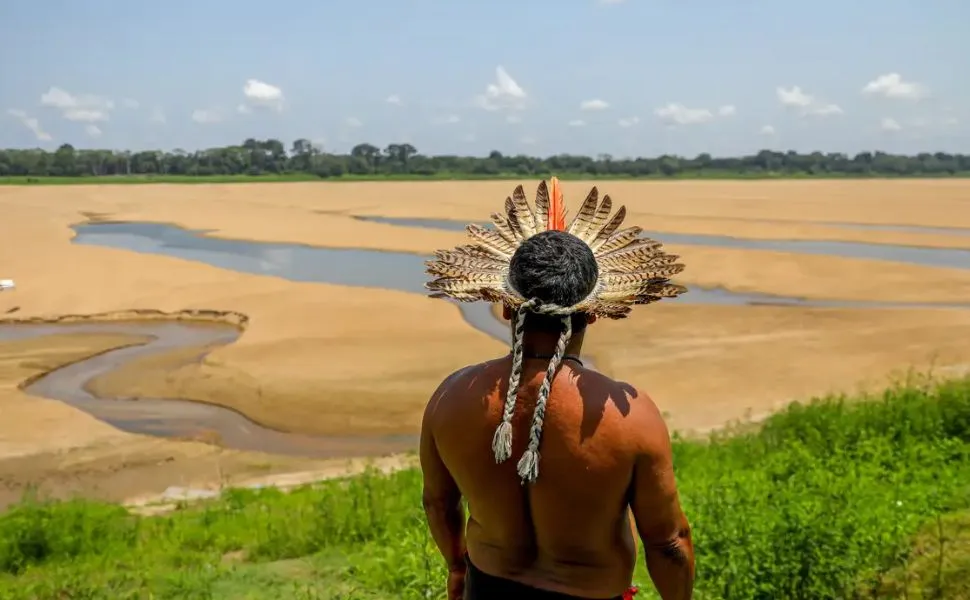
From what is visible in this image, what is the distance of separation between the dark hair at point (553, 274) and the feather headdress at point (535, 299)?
0.07ft

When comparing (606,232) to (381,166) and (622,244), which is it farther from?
(381,166)

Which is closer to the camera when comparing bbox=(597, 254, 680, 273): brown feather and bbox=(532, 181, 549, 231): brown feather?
bbox=(597, 254, 680, 273): brown feather

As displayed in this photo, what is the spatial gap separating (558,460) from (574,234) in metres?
0.66

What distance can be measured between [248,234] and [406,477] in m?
30.6

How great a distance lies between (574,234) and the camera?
2496 millimetres

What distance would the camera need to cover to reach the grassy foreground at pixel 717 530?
4184mm

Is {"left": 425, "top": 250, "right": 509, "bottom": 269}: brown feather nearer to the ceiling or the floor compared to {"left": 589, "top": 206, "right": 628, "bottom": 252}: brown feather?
nearer to the floor

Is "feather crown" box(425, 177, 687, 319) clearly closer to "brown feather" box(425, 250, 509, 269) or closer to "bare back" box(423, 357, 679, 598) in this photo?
"brown feather" box(425, 250, 509, 269)

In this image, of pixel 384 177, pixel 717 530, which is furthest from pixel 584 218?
pixel 384 177

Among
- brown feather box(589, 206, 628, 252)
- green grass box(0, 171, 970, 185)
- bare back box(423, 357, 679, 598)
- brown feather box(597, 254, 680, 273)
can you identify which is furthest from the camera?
green grass box(0, 171, 970, 185)

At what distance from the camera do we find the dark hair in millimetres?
2227

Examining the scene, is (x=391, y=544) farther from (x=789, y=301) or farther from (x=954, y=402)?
(x=789, y=301)

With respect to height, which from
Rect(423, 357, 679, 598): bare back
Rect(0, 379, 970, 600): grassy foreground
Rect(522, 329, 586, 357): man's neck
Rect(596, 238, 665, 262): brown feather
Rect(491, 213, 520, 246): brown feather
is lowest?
Rect(0, 379, 970, 600): grassy foreground

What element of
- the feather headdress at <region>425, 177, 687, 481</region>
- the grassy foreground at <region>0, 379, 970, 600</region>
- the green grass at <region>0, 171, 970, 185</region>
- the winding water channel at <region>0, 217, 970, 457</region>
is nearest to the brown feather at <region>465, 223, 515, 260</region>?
the feather headdress at <region>425, 177, 687, 481</region>
